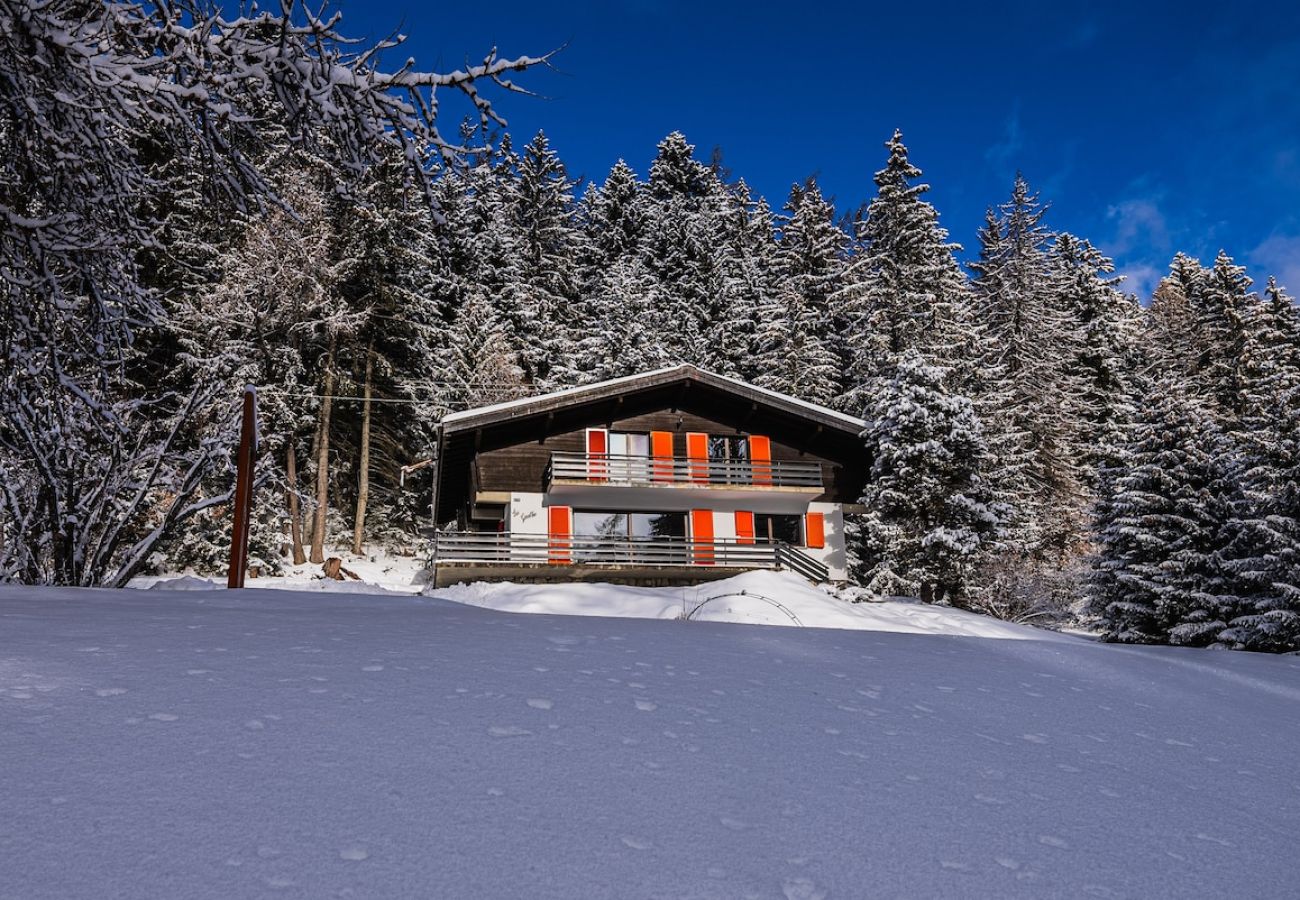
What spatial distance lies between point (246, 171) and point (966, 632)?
41.9 feet

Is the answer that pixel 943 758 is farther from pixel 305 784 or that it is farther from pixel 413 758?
pixel 305 784

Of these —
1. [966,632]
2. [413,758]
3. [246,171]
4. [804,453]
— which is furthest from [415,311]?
[413,758]

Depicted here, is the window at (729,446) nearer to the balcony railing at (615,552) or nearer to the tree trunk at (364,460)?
the balcony railing at (615,552)

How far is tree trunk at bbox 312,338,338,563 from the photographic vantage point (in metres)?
28.8

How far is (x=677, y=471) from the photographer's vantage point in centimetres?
2544

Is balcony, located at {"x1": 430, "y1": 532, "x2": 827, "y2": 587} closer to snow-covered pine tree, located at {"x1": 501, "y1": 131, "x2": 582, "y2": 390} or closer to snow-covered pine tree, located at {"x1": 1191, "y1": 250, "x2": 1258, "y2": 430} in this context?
snow-covered pine tree, located at {"x1": 501, "y1": 131, "x2": 582, "y2": 390}

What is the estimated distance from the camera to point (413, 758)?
2.25 meters

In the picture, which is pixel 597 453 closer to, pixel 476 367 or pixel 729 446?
pixel 729 446

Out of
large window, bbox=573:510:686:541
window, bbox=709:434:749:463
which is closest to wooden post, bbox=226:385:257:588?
large window, bbox=573:510:686:541

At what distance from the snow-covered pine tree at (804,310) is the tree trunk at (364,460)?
627 inches

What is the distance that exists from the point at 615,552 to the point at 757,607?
9.48m

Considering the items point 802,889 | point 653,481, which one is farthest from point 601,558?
point 802,889

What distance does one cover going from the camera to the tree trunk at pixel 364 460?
3089 centimetres

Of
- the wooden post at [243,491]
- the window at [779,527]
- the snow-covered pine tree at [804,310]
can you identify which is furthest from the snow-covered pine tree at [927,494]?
the wooden post at [243,491]
